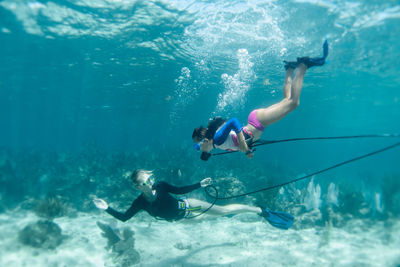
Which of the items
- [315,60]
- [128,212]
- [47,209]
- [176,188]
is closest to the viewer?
[315,60]

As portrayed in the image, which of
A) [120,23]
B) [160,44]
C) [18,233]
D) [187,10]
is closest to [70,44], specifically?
[120,23]

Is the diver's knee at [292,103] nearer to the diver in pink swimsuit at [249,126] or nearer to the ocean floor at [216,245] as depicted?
the diver in pink swimsuit at [249,126]

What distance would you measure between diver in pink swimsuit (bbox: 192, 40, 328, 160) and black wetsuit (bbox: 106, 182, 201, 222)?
60.8 inches

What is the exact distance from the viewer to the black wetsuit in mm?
5109

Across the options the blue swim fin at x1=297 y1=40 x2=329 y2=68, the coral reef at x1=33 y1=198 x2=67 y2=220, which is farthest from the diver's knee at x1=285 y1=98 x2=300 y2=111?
the coral reef at x1=33 y1=198 x2=67 y2=220

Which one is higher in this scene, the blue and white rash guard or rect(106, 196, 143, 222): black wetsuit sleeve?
the blue and white rash guard

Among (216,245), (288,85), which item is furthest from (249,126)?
(216,245)

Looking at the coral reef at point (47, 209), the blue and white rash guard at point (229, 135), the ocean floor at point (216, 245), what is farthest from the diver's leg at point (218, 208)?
the coral reef at point (47, 209)

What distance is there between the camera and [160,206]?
5098 mm

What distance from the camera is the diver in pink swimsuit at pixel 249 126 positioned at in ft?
14.3

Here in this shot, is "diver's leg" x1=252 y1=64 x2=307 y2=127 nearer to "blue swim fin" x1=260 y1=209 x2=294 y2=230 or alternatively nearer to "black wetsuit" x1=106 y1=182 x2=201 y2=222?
"black wetsuit" x1=106 y1=182 x2=201 y2=222

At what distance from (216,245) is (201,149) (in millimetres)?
3711

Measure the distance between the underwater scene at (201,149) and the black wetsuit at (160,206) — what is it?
28 mm

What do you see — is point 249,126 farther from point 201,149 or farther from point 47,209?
point 47,209
